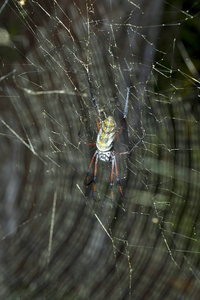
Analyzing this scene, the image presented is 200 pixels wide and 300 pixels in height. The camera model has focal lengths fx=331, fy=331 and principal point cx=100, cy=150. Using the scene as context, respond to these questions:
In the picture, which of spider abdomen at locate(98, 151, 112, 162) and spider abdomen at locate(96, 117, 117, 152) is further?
spider abdomen at locate(98, 151, 112, 162)

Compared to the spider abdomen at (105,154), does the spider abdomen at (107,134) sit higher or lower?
higher

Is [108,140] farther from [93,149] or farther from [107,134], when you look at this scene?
[93,149]

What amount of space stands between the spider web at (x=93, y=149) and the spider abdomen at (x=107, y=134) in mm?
86

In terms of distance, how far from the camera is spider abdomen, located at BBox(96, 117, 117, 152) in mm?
829

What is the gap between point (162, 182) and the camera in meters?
0.93

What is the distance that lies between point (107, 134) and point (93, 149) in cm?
21

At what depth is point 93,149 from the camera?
106cm

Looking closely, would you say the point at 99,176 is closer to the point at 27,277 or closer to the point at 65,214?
the point at 65,214

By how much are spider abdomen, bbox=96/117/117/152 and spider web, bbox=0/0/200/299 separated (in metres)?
0.09

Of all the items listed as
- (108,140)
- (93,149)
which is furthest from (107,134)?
(93,149)

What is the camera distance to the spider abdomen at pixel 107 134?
2.72 feet

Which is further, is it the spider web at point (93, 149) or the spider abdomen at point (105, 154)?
the spider abdomen at point (105, 154)

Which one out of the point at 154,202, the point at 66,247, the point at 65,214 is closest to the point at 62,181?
the point at 65,214

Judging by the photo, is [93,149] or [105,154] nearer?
[105,154]
